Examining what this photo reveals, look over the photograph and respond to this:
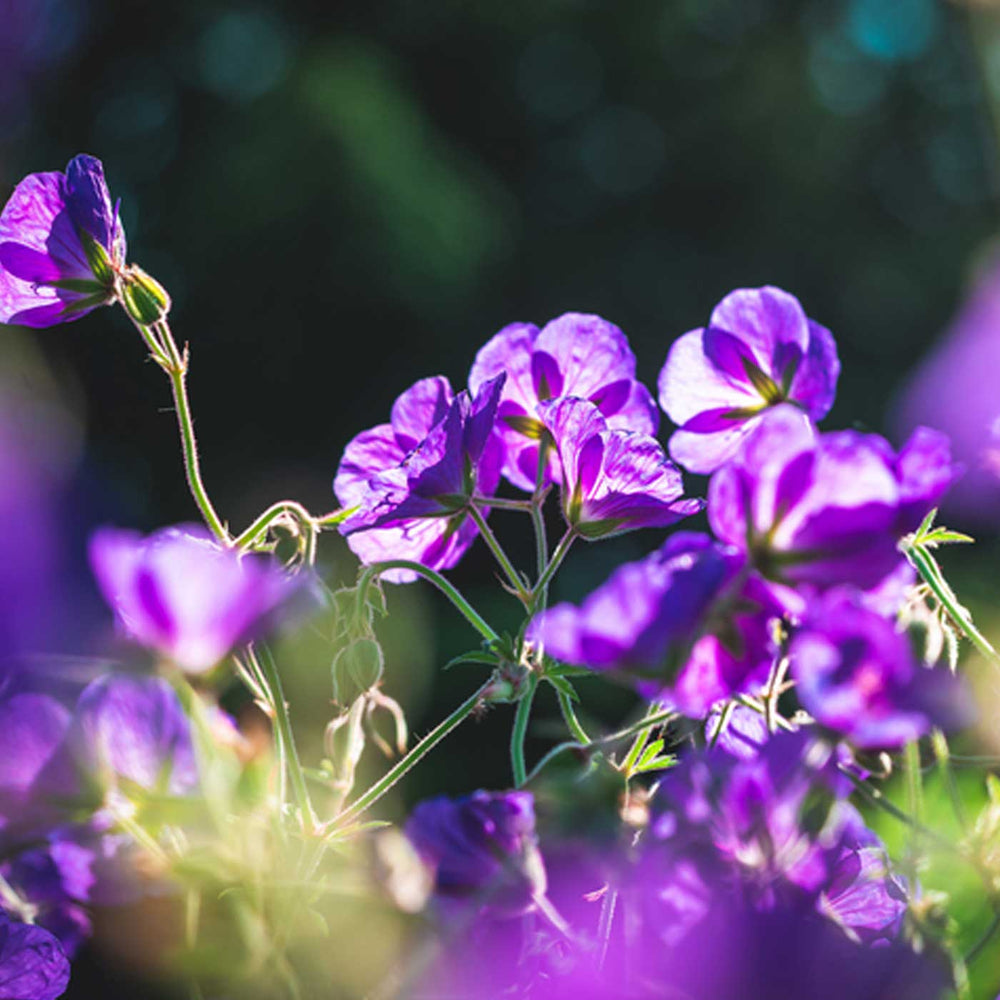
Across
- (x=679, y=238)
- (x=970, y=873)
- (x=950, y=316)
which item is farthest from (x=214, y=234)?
(x=970, y=873)

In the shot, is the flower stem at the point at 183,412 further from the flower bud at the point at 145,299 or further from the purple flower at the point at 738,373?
the purple flower at the point at 738,373

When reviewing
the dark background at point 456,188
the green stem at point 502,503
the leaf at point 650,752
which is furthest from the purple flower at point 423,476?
the dark background at point 456,188

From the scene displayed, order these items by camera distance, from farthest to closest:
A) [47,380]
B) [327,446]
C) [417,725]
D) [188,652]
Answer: [327,446] → [47,380] → [417,725] → [188,652]

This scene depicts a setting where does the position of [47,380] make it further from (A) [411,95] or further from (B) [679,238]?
(B) [679,238]

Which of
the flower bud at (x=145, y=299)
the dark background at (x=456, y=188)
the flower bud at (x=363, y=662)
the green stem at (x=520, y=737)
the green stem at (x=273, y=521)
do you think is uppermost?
the flower bud at (x=145, y=299)

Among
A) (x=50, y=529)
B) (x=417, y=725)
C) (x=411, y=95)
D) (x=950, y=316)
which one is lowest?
(x=417, y=725)

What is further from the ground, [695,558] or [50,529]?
[695,558]

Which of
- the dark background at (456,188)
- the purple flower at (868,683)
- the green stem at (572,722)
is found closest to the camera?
the purple flower at (868,683)
